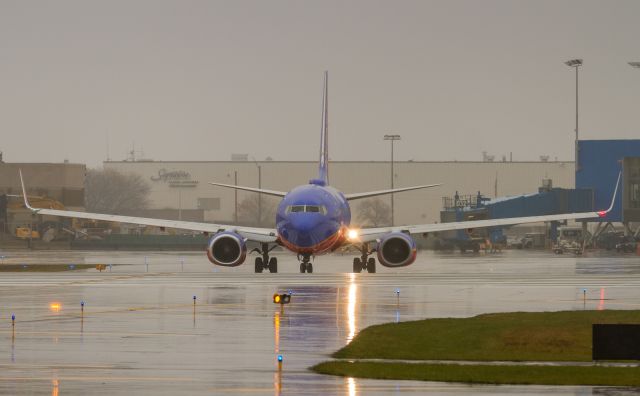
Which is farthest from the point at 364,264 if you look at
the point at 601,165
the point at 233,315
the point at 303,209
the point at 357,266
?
the point at 601,165

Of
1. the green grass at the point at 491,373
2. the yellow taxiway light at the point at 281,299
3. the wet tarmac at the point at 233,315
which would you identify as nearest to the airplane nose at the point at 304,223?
the wet tarmac at the point at 233,315

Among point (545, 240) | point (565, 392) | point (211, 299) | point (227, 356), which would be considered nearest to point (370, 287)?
point (211, 299)

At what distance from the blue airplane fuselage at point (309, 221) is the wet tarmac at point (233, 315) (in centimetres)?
184

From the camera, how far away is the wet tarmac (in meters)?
26.4

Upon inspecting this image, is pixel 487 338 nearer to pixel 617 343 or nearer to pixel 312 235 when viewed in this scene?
pixel 617 343

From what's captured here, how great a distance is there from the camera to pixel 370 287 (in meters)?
57.2

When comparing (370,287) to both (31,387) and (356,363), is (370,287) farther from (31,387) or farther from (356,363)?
(31,387)

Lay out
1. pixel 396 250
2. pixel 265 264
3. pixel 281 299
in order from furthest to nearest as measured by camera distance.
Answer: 1. pixel 265 264
2. pixel 396 250
3. pixel 281 299

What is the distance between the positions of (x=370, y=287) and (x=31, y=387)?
3285 centimetres

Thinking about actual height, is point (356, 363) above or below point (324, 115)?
below

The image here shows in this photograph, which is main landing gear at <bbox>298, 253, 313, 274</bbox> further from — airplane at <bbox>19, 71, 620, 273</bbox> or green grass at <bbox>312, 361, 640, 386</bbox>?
green grass at <bbox>312, 361, 640, 386</bbox>

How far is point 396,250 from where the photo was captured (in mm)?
69875

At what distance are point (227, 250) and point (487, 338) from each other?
3576cm

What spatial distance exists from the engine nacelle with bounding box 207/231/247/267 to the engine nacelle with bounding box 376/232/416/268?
7588mm
